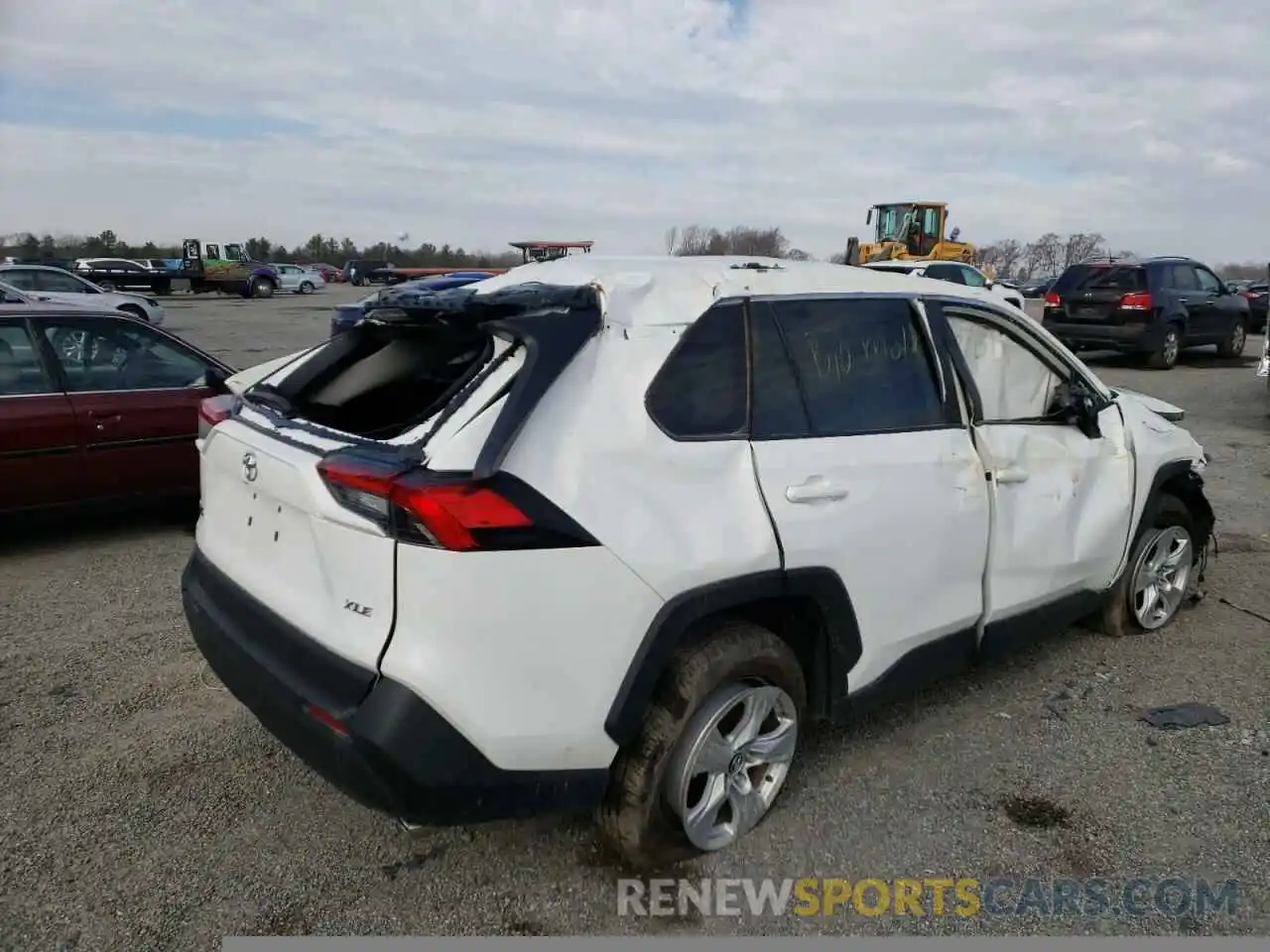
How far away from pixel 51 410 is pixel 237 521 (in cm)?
329

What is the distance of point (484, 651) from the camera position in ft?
6.86

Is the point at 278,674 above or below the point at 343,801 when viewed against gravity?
above

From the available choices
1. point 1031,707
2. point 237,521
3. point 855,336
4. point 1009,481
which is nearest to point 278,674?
point 237,521

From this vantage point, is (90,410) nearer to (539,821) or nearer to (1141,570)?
(539,821)

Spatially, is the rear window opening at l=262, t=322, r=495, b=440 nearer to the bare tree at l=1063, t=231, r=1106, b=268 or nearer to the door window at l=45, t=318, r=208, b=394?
the door window at l=45, t=318, r=208, b=394

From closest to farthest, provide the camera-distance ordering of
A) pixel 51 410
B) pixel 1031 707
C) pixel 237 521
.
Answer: pixel 237 521 < pixel 1031 707 < pixel 51 410

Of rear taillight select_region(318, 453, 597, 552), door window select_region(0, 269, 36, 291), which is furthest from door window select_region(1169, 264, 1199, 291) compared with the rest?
door window select_region(0, 269, 36, 291)

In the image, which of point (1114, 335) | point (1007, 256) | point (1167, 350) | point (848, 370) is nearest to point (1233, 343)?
point (1167, 350)

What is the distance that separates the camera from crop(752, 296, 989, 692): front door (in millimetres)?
2656

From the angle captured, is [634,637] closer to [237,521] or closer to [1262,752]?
[237,521]

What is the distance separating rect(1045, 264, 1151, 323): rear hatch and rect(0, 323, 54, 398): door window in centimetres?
1455

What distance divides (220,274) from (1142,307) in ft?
118

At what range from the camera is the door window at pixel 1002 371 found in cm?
333

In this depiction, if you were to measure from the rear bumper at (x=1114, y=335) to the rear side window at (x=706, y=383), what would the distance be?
549 inches
